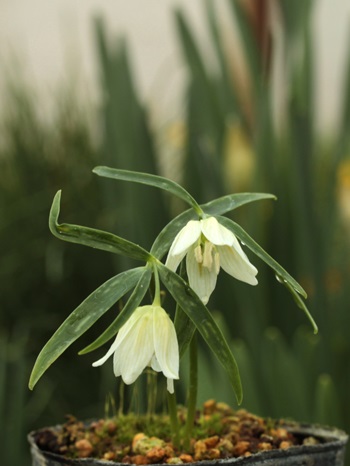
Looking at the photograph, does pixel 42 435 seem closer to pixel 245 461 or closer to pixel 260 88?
pixel 245 461

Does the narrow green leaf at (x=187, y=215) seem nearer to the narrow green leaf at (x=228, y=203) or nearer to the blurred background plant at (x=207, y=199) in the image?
the narrow green leaf at (x=228, y=203)

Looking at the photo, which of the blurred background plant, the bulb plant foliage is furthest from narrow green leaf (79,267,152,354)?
the blurred background plant

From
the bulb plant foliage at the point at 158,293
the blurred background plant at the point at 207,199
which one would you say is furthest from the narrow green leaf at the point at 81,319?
the blurred background plant at the point at 207,199

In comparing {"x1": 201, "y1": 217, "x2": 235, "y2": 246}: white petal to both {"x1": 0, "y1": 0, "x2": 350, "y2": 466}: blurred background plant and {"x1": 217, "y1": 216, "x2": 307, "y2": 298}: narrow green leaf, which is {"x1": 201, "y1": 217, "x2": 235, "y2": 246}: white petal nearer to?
{"x1": 217, "y1": 216, "x2": 307, "y2": 298}: narrow green leaf

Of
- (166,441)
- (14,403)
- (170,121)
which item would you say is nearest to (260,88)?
(170,121)

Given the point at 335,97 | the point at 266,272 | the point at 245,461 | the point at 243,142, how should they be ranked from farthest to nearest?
the point at 335,97 < the point at 243,142 < the point at 266,272 < the point at 245,461

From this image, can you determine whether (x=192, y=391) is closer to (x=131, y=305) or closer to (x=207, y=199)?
(x=131, y=305)

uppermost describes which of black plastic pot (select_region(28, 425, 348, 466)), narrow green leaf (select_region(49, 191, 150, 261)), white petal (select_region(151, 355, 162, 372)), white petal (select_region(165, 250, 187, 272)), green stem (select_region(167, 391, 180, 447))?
narrow green leaf (select_region(49, 191, 150, 261))
